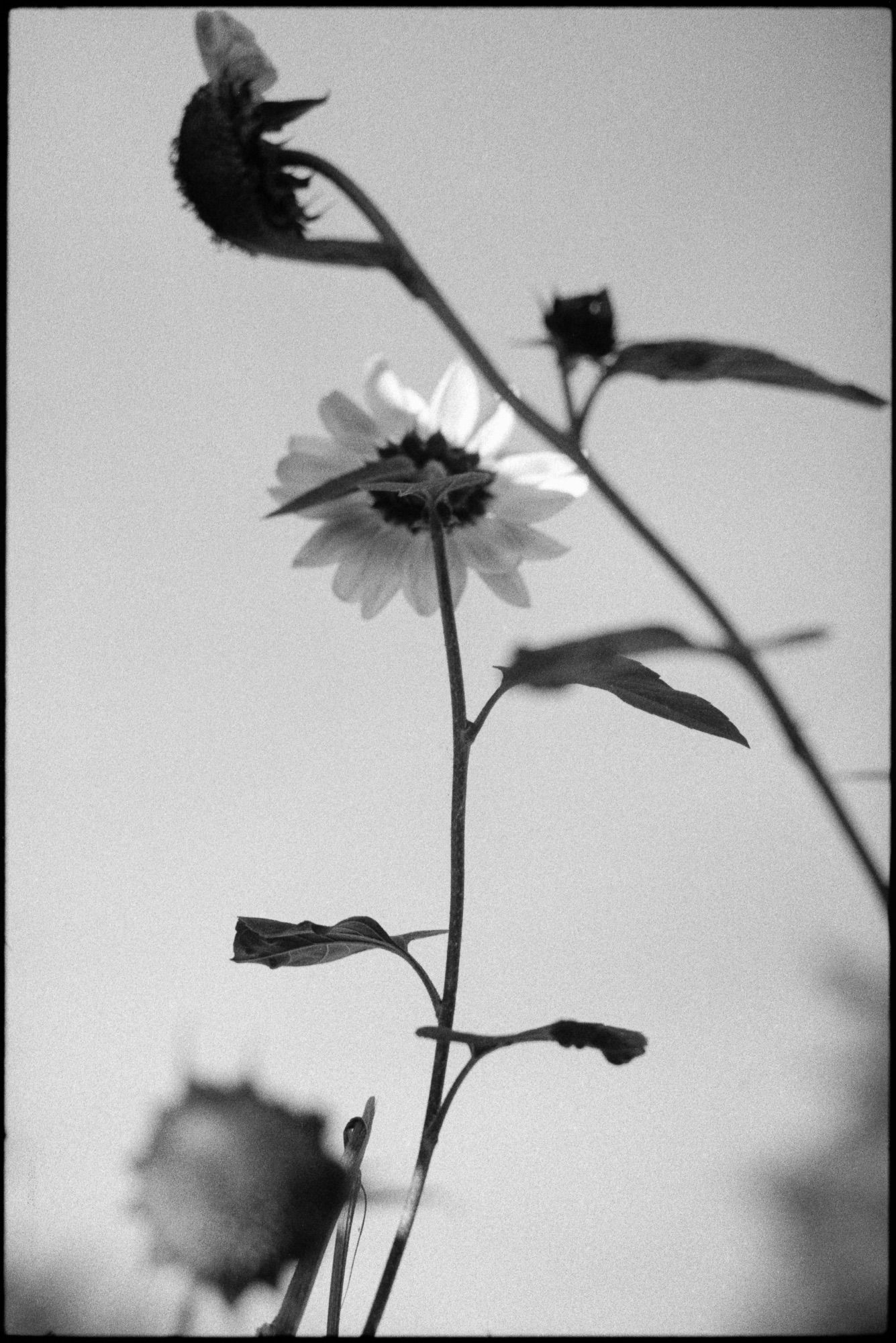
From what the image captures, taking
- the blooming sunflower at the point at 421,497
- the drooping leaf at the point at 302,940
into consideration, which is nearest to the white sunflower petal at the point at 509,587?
the blooming sunflower at the point at 421,497

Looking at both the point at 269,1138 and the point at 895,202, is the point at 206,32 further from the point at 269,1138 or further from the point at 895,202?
the point at 269,1138

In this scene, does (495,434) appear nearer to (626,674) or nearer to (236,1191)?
(626,674)

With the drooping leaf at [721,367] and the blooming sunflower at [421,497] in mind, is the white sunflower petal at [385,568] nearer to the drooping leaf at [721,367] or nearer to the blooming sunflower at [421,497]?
the blooming sunflower at [421,497]

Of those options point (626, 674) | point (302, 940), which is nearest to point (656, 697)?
point (626, 674)

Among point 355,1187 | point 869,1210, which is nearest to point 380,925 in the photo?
point 355,1187

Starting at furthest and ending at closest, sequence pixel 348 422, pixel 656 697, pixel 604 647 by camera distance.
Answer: pixel 348 422 < pixel 656 697 < pixel 604 647

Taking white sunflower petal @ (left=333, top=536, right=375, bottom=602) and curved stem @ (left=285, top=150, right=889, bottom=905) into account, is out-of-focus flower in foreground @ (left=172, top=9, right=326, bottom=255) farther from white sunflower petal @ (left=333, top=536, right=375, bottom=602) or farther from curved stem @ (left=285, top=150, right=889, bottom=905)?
white sunflower petal @ (left=333, top=536, right=375, bottom=602)
